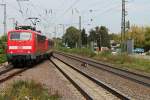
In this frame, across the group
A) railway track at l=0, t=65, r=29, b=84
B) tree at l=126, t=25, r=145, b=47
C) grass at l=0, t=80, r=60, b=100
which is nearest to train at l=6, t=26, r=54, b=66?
railway track at l=0, t=65, r=29, b=84

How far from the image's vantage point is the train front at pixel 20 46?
3438 centimetres

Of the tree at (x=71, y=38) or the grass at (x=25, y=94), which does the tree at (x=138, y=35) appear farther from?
the grass at (x=25, y=94)

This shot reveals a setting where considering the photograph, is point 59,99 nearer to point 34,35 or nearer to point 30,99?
point 30,99

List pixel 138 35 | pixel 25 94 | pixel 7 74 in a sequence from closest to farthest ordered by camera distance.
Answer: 1. pixel 25 94
2. pixel 7 74
3. pixel 138 35

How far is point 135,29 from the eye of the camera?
164 metres

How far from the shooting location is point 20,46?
34.7 m

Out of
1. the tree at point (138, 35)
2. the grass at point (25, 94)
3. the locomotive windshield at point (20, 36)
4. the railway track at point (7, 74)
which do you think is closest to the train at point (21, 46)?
the locomotive windshield at point (20, 36)

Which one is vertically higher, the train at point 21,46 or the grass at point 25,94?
the train at point 21,46

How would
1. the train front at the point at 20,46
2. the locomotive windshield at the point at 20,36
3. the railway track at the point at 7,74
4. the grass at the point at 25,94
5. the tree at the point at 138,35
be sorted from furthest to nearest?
the tree at the point at 138,35 < the locomotive windshield at the point at 20,36 < the train front at the point at 20,46 < the railway track at the point at 7,74 < the grass at the point at 25,94

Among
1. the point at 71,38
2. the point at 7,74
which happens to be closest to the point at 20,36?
the point at 7,74

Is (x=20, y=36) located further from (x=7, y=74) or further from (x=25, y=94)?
(x=25, y=94)

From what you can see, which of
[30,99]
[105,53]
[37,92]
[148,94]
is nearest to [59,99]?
[37,92]

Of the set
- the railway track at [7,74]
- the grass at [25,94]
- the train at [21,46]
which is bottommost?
the railway track at [7,74]

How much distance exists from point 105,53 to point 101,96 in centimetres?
5064
